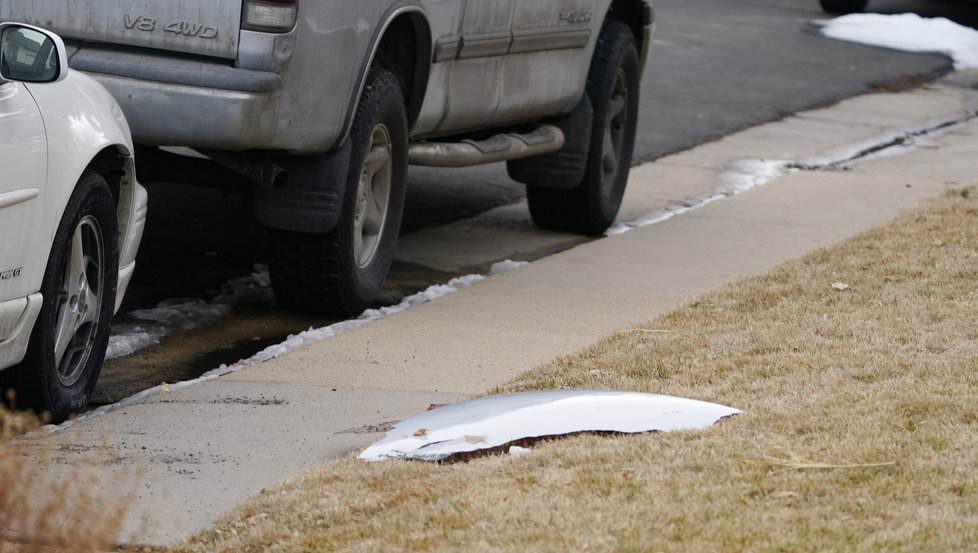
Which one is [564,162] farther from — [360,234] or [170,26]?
[170,26]

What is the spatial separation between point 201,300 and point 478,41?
1.69 m

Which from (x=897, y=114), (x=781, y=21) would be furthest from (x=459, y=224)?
(x=781, y=21)

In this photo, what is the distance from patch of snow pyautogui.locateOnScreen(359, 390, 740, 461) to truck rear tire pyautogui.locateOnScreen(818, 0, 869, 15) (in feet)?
61.1

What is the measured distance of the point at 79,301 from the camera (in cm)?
532

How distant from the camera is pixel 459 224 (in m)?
9.48

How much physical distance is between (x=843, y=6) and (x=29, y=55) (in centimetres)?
1934

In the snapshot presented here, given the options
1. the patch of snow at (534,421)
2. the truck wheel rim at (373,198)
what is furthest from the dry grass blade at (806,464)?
the truck wheel rim at (373,198)

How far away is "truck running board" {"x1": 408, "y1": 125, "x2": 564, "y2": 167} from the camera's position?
24.8 feet

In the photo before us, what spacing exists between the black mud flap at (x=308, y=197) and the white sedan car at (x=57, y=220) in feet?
2.58

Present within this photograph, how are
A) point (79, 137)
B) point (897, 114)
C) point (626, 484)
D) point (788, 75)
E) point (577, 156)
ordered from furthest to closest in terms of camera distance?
point (788, 75) → point (897, 114) → point (577, 156) → point (79, 137) → point (626, 484)

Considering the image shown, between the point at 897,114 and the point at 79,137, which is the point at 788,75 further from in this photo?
the point at 79,137

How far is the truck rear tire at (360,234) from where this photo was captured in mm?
6629

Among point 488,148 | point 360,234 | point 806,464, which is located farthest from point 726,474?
point 488,148

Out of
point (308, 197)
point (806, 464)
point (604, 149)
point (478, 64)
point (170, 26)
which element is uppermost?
point (170, 26)
